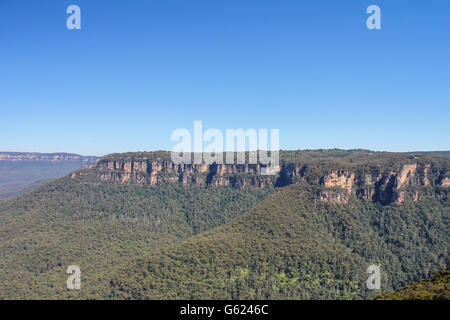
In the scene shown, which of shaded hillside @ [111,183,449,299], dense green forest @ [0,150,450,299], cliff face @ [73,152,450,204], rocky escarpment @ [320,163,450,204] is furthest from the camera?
cliff face @ [73,152,450,204]

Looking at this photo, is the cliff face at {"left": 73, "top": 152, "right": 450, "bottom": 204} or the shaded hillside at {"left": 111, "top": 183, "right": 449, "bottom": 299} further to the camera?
the cliff face at {"left": 73, "top": 152, "right": 450, "bottom": 204}

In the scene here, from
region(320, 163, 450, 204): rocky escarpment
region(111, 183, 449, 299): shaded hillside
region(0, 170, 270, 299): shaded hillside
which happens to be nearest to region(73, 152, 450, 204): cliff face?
region(320, 163, 450, 204): rocky escarpment

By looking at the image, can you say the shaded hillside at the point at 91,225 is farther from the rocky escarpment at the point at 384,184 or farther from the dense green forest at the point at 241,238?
the rocky escarpment at the point at 384,184

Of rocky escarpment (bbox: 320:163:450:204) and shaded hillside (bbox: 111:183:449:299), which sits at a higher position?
rocky escarpment (bbox: 320:163:450:204)

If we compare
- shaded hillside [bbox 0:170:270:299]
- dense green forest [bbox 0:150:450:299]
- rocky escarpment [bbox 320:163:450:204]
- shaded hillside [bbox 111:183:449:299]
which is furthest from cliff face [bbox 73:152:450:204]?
shaded hillside [bbox 0:170:270:299]

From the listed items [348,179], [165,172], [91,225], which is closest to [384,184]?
[348,179]

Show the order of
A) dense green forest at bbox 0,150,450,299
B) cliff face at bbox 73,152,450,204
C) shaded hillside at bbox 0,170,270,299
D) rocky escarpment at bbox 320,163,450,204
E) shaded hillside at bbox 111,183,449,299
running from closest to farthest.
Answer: shaded hillside at bbox 111,183,449,299 < dense green forest at bbox 0,150,450,299 < shaded hillside at bbox 0,170,270,299 < rocky escarpment at bbox 320,163,450,204 < cliff face at bbox 73,152,450,204

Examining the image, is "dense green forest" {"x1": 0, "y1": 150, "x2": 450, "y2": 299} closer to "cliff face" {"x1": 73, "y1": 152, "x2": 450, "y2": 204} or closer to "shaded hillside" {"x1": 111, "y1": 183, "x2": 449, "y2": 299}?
"shaded hillside" {"x1": 111, "y1": 183, "x2": 449, "y2": 299}
